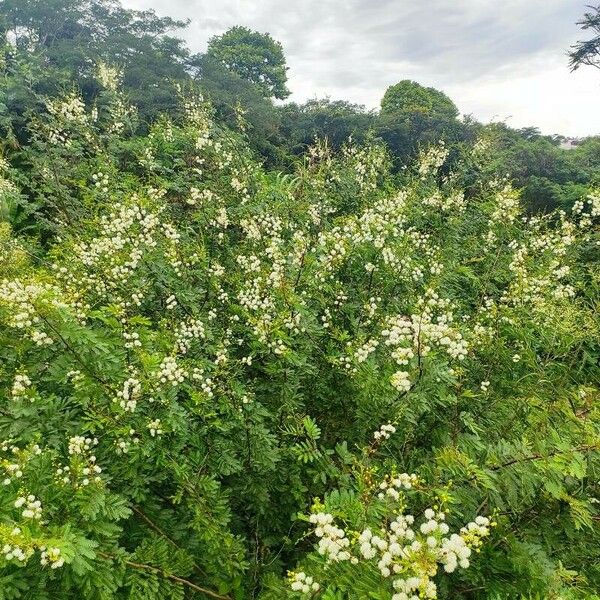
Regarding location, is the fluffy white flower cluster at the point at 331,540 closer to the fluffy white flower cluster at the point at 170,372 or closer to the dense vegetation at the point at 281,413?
the dense vegetation at the point at 281,413

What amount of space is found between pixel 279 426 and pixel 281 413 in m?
0.21

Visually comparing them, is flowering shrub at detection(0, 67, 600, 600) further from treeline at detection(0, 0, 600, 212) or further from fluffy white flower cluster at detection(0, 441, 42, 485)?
treeline at detection(0, 0, 600, 212)

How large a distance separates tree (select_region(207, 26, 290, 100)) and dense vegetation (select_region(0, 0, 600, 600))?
28992 mm

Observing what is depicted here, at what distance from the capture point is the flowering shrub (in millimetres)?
2324

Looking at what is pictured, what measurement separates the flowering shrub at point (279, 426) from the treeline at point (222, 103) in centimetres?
775

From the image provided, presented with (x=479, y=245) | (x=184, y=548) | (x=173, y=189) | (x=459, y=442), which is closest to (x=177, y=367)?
(x=184, y=548)

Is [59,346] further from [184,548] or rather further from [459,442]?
[459,442]

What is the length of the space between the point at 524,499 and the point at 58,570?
2925 millimetres

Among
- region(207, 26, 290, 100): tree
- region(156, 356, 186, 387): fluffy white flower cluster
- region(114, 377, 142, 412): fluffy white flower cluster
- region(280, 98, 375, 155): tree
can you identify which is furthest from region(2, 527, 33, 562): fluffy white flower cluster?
region(207, 26, 290, 100): tree

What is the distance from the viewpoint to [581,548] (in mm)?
2771

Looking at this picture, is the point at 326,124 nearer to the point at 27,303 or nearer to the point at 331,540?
the point at 27,303

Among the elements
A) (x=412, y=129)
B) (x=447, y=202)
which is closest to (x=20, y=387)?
(x=447, y=202)

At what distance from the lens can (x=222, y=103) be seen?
605 inches

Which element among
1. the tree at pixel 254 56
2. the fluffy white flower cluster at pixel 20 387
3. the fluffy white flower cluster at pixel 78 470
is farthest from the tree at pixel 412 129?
the tree at pixel 254 56
